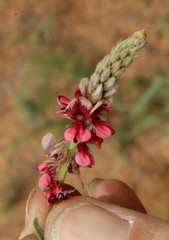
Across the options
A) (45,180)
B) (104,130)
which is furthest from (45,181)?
(104,130)

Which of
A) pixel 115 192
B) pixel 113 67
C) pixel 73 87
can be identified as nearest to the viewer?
pixel 113 67

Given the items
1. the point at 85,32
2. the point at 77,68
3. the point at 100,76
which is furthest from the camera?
the point at 85,32

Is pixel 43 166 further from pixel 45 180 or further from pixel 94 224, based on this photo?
pixel 94 224

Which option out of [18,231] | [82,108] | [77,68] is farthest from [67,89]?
[82,108]

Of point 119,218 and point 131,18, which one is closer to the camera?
point 119,218

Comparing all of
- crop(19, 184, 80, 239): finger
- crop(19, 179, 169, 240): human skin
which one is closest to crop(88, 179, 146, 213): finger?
crop(19, 184, 80, 239): finger

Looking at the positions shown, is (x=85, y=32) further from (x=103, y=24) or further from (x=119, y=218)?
(x=119, y=218)

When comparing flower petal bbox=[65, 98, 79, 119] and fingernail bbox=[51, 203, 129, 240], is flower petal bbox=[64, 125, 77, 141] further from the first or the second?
fingernail bbox=[51, 203, 129, 240]

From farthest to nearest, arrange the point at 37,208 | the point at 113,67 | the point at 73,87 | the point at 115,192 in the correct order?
1. the point at 73,87
2. the point at 115,192
3. the point at 37,208
4. the point at 113,67
